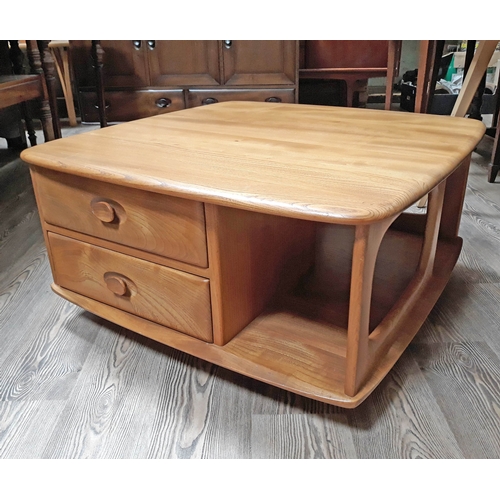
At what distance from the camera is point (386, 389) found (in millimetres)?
802

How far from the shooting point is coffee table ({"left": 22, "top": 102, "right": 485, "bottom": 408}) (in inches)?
25.1

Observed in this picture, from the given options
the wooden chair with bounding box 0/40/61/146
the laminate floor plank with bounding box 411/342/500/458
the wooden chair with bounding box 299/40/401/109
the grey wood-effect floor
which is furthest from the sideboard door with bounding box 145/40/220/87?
the laminate floor plank with bounding box 411/342/500/458

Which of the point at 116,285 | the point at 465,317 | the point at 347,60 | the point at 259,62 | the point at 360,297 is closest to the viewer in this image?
the point at 360,297

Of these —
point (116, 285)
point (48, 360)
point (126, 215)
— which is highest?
point (126, 215)

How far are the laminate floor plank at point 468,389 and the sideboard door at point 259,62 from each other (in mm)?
1749

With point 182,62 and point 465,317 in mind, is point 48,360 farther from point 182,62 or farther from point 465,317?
point 182,62

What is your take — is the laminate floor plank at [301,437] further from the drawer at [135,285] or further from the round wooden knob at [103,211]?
the round wooden knob at [103,211]

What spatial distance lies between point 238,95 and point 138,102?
1.61 feet

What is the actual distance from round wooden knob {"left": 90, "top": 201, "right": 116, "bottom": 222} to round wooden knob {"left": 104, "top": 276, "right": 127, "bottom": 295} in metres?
0.11

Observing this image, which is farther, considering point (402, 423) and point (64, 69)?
point (64, 69)

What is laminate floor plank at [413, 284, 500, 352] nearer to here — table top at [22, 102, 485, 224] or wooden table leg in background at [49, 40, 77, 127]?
table top at [22, 102, 485, 224]

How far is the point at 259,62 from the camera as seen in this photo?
233 cm

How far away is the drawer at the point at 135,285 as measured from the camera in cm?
77

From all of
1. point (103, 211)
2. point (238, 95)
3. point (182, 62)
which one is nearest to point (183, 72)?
point (182, 62)
